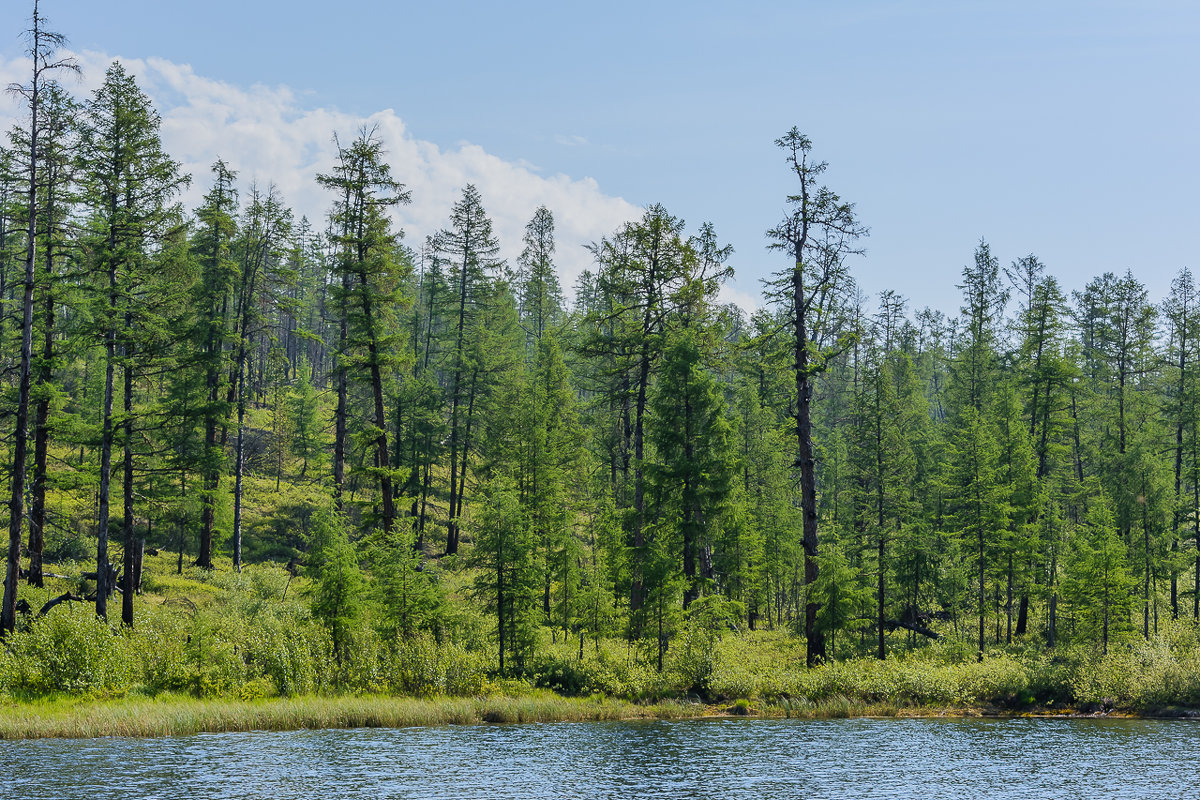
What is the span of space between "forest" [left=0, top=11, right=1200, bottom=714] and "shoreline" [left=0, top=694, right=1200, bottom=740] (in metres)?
1.41

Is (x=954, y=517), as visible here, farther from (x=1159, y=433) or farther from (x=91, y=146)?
(x=91, y=146)

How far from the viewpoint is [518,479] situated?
3869cm

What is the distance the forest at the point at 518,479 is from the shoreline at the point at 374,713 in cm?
141

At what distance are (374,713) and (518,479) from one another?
1580cm

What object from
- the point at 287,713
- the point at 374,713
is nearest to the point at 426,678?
the point at 374,713

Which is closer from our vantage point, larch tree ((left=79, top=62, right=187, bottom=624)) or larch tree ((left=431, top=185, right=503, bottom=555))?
larch tree ((left=79, top=62, right=187, bottom=624))

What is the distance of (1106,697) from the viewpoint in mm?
28906

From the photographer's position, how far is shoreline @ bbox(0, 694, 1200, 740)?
20.7 meters

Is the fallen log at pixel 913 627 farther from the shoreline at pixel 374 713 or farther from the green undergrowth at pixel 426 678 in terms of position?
the shoreline at pixel 374 713

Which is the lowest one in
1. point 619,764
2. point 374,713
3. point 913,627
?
point 913,627

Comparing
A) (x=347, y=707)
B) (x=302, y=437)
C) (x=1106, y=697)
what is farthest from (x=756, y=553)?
(x=302, y=437)

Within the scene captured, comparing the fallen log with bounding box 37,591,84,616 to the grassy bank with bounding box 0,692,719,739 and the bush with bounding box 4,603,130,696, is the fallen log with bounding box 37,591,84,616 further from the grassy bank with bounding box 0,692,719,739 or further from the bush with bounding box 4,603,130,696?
the grassy bank with bounding box 0,692,719,739

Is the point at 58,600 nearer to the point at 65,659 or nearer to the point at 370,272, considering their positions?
the point at 65,659

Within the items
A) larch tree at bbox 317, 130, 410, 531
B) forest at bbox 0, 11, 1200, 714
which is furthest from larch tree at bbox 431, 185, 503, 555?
larch tree at bbox 317, 130, 410, 531
